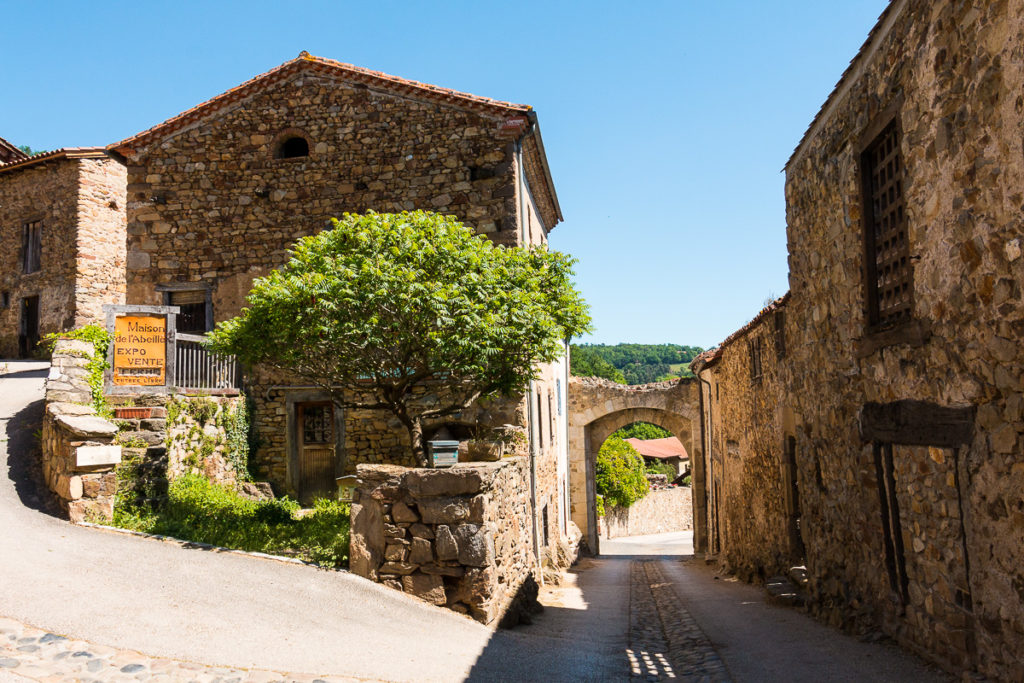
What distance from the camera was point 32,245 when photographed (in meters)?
22.0

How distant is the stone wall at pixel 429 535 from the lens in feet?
24.1

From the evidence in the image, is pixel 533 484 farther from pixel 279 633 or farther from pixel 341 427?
pixel 279 633

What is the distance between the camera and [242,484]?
1199 centimetres

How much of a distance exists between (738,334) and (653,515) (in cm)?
2362

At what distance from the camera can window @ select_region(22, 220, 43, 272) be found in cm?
2181

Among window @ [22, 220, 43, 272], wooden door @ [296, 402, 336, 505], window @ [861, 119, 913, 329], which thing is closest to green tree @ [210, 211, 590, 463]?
wooden door @ [296, 402, 336, 505]

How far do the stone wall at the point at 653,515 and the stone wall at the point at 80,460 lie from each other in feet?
86.8

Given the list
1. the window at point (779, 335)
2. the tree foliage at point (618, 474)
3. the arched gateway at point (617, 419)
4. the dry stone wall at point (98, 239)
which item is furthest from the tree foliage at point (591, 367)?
the window at point (779, 335)

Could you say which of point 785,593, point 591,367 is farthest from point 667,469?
point 785,593

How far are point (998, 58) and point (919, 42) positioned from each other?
4.05 feet

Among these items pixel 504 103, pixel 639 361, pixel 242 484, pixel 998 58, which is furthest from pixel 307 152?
pixel 639 361

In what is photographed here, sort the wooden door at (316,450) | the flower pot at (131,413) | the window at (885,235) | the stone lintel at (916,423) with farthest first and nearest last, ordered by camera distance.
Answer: the wooden door at (316,450)
the flower pot at (131,413)
the window at (885,235)
the stone lintel at (916,423)

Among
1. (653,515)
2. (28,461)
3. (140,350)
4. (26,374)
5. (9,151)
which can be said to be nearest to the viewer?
(28,461)

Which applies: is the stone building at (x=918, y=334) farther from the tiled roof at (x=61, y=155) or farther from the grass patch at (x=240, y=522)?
the tiled roof at (x=61, y=155)
